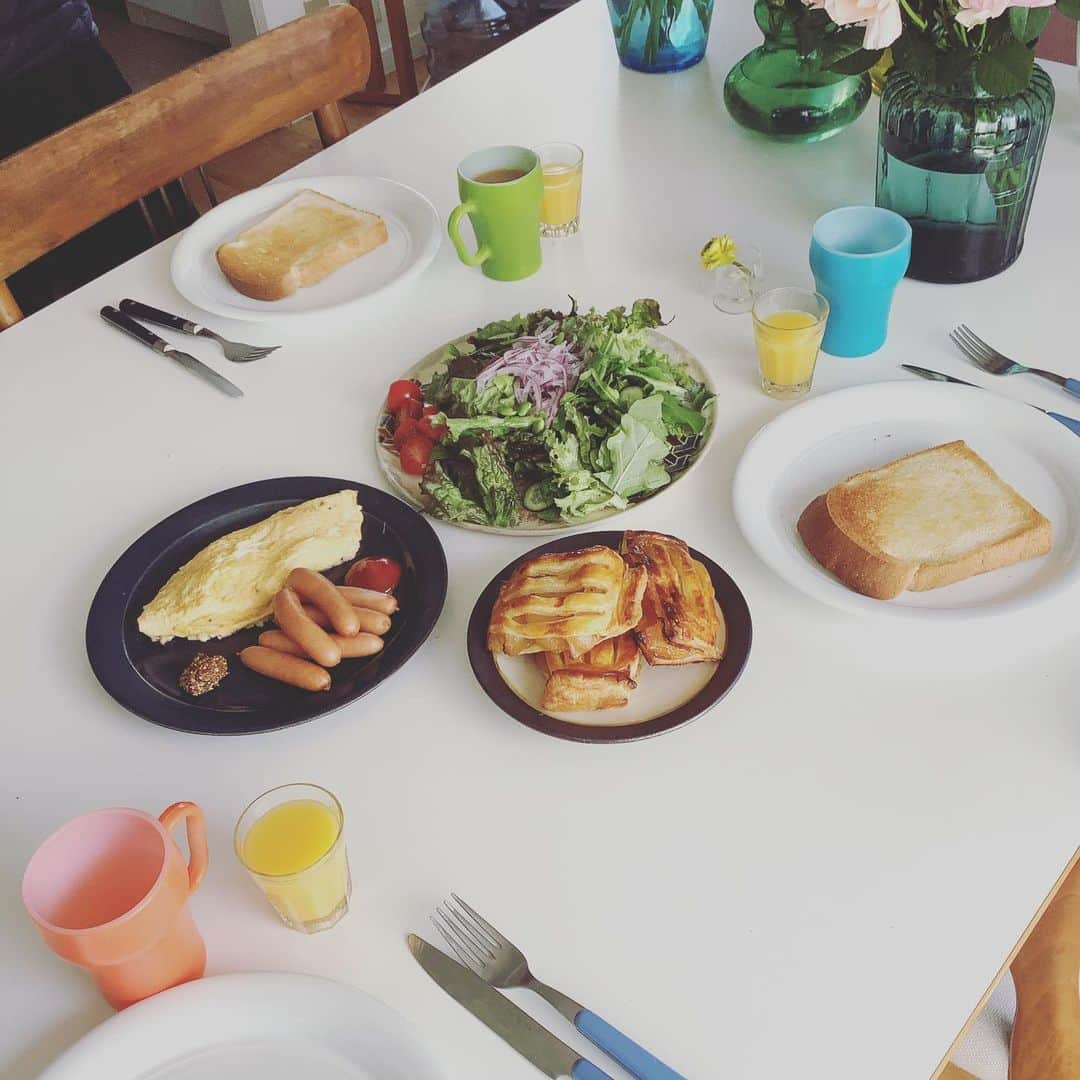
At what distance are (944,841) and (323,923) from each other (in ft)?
1.54

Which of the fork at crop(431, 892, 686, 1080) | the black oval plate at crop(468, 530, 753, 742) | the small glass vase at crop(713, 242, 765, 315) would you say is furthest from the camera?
the small glass vase at crop(713, 242, 765, 315)

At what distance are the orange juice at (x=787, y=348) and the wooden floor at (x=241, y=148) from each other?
2544 mm

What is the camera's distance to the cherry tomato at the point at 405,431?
1.21m

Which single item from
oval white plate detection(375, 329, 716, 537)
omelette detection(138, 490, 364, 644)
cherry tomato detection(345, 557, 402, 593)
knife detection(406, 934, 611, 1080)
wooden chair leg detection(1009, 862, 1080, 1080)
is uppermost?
omelette detection(138, 490, 364, 644)

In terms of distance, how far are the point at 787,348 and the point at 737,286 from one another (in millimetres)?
222

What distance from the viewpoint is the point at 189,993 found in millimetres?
767

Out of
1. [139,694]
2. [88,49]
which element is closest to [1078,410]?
[139,694]

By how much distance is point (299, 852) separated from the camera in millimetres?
828

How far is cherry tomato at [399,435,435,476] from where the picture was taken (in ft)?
3.90

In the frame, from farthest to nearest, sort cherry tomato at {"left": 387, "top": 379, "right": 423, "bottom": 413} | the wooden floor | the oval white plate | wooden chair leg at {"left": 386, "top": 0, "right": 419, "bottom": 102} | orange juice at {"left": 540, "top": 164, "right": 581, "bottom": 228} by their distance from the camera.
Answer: the wooden floor
wooden chair leg at {"left": 386, "top": 0, "right": 419, "bottom": 102}
orange juice at {"left": 540, "top": 164, "right": 581, "bottom": 228}
cherry tomato at {"left": 387, "top": 379, "right": 423, "bottom": 413}
the oval white plate

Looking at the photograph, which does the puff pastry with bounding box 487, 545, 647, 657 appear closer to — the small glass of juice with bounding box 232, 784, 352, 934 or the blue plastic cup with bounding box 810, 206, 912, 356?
the small glass of juice with bounding box 232, 784, 352, 934

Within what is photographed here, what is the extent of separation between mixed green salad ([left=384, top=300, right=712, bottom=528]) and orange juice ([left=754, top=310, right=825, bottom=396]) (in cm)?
8

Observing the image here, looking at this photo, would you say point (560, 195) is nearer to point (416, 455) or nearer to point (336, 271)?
point (336, 271)

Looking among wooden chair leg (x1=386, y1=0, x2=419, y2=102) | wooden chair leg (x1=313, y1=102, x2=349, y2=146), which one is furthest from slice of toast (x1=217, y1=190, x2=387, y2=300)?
wooden chair leg (x1=386, y1=0, x2=419, y2=102)
